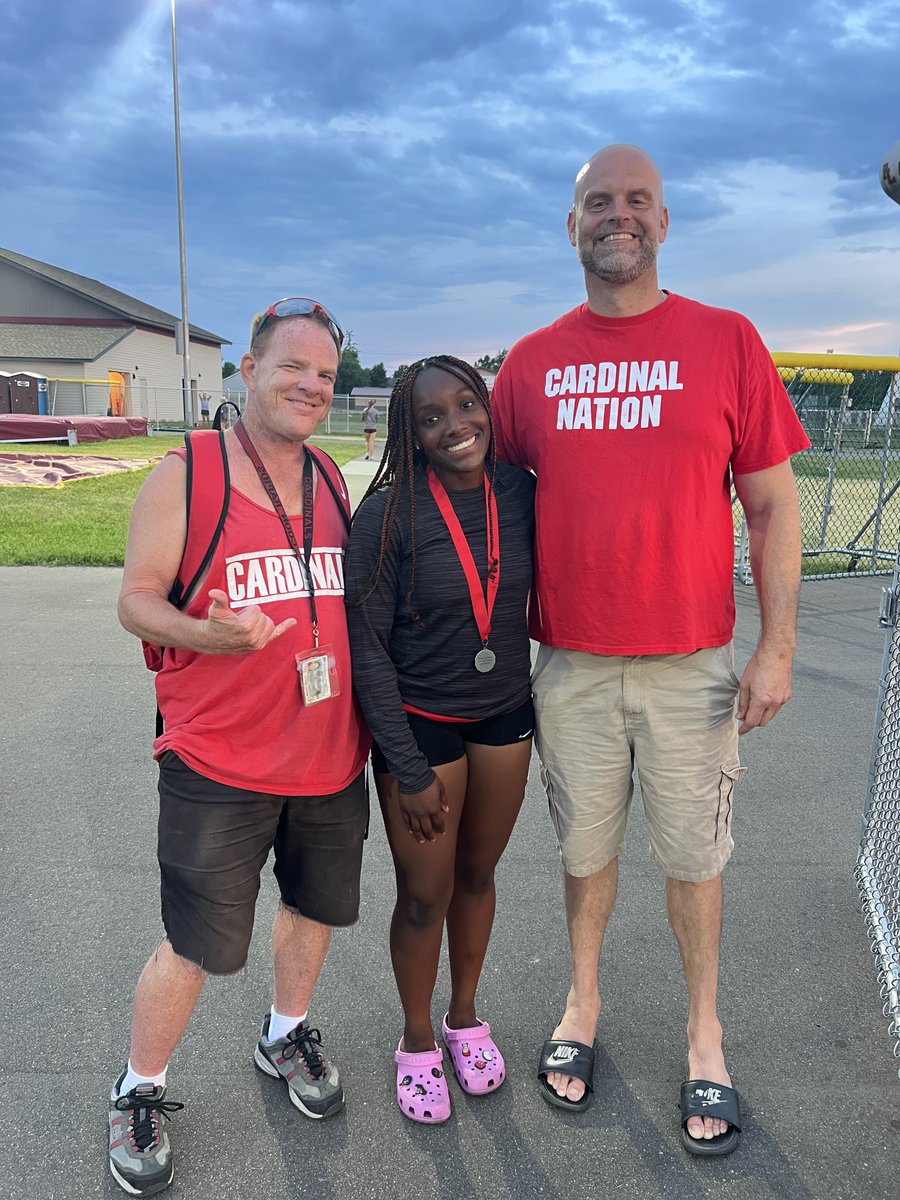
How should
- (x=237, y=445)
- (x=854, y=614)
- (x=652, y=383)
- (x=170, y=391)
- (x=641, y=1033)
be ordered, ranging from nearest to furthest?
1. (x=237, y=445)
2. (x=652, y=383)
3. (x=641, y=1033)
4. (x=854, y=614)
5. (x=170, y=391)

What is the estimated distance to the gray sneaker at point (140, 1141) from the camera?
196 cm

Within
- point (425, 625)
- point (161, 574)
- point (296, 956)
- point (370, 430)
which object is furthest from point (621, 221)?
point (370, 430)

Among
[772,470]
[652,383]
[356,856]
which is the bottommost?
[356,856]

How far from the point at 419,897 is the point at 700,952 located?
848mm

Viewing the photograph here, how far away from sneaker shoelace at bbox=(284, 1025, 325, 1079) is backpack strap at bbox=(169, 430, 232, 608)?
1.23 metres

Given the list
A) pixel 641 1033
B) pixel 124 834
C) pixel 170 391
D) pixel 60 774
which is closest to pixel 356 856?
pixel 641 1033

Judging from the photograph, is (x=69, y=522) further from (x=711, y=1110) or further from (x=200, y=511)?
(x=711, y=1110)

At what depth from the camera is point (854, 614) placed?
762 cm

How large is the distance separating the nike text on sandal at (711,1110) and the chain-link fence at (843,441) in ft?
21.5

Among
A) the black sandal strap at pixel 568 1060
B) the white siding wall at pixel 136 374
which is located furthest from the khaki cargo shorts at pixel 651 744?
the white siding wall at pixel 136 374

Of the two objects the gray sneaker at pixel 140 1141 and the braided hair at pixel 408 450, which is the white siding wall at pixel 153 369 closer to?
the braided hair at pixel 408 450

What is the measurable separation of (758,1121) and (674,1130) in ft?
0.75

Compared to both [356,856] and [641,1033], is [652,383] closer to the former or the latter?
[356,856]

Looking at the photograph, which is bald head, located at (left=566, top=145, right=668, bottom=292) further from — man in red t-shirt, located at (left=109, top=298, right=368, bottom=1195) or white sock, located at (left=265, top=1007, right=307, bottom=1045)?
white sock, located at (left=265, top=1007, right=307, bottom=1045)
